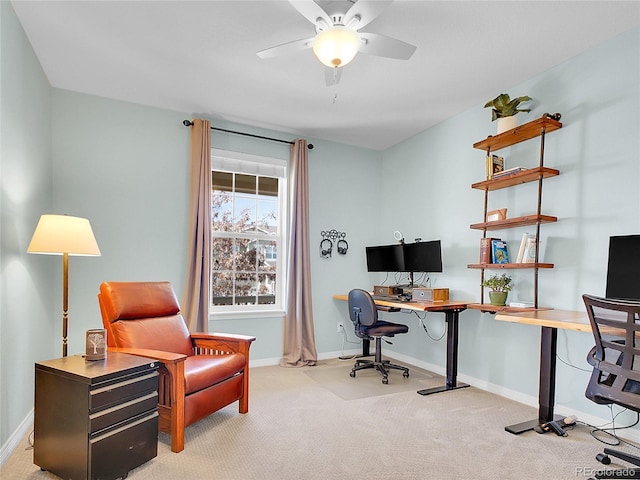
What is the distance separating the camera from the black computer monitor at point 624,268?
2297 mm

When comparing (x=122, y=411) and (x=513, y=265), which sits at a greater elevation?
(x=513, y=265)

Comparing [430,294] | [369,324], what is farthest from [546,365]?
[369,324]

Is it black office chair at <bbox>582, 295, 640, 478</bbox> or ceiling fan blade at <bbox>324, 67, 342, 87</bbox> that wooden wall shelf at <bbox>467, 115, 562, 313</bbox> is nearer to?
black office chair at <bbox>582, 295, 640, 478</bbox>

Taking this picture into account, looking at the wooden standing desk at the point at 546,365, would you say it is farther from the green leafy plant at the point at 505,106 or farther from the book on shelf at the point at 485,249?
the green leafy plant at the point at 505,106

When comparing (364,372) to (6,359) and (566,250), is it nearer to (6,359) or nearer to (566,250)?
(566,250)

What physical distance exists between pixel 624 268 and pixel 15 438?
3.80 m

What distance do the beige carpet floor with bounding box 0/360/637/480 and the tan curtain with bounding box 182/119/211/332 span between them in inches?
40.2

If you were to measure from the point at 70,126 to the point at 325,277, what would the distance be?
2.97m

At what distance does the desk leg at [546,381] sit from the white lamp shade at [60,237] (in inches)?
118

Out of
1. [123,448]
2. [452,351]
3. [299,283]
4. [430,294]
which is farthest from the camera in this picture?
[299,283]

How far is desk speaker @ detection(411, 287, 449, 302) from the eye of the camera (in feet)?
12.1

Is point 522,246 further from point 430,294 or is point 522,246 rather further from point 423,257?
point 423,257

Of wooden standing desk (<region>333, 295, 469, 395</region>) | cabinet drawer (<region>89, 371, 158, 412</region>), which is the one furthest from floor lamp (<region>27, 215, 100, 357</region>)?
wooden standing desk (<region>333, 295, 469, 395</region>)

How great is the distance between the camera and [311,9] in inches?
81.0
